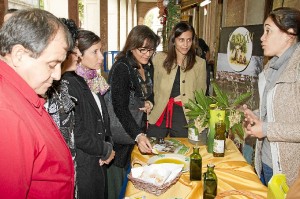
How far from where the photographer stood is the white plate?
171cm

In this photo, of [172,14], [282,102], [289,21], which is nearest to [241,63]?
[289,21]

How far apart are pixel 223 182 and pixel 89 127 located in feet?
3.00

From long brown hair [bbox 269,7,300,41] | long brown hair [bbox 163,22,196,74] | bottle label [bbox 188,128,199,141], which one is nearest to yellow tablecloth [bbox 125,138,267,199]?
bottle label [bbox 188,128,199,141]

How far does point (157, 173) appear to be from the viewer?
1.46m

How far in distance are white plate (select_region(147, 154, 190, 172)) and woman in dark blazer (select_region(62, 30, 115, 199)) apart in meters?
0.36

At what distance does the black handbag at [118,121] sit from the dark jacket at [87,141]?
0.40m

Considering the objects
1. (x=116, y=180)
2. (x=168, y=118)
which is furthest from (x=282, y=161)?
(x=116, y=180)

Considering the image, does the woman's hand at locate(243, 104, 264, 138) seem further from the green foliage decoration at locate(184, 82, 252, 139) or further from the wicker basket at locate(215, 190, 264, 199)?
the wicker basket at locate(215, 190, 264, 199)

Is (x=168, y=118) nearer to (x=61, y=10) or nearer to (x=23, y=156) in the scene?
(x=23, y=156)

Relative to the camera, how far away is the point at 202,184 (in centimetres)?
150

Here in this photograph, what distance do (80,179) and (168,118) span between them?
124 centimetres

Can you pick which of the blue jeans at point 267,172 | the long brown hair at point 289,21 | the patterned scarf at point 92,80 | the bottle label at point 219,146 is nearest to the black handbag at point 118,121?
the patterned scarf at point 92,80

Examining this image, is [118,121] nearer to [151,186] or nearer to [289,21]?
[151,186]

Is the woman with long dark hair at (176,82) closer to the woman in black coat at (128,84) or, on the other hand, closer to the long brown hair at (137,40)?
the woman in black coat at (128,84)
